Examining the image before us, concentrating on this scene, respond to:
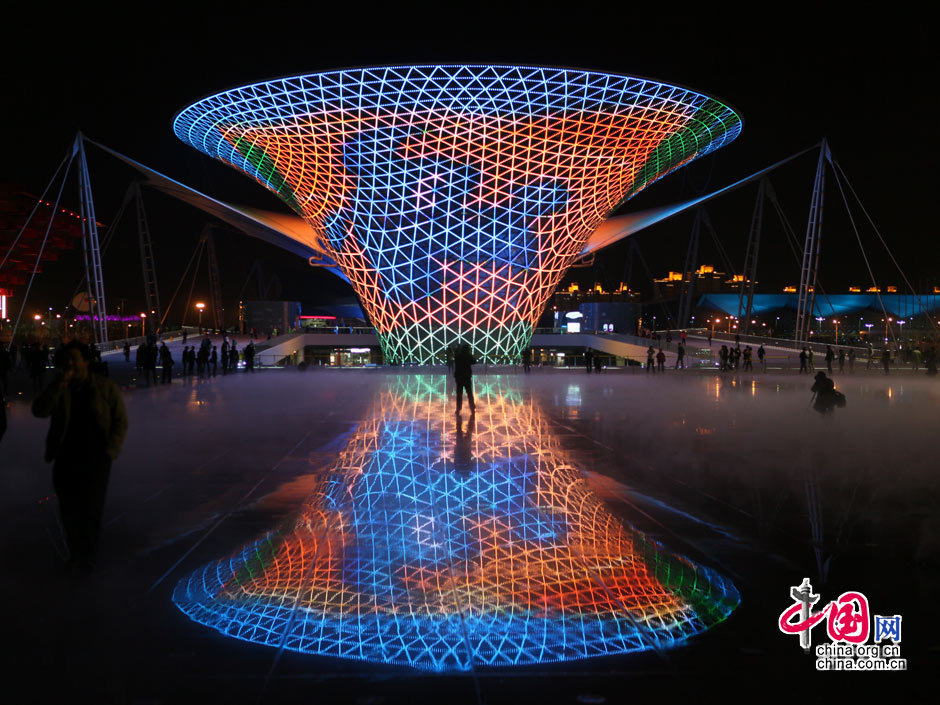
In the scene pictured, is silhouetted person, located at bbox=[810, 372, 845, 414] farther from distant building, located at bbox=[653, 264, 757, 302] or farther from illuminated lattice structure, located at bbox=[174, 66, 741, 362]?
distant building, located at bbox=[653, 264, 757, 302]

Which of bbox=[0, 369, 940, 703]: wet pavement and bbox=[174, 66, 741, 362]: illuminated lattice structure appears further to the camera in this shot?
bbox=[174, 66, 741, 362]: illuminated lattice structure

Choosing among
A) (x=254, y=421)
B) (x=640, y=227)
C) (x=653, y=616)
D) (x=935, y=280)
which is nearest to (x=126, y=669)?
(x=653, y=616)

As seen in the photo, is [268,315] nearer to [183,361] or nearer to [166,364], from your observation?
[183,361]

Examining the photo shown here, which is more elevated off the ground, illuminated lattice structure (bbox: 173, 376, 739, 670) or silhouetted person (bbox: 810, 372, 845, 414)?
silhouetted person (bbox: 810, 372, 845, 414)

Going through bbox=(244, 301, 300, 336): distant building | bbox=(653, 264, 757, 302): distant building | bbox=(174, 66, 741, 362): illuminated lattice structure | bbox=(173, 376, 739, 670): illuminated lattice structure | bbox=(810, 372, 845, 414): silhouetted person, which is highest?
bbox=(653, 264, 757, 302): distant building

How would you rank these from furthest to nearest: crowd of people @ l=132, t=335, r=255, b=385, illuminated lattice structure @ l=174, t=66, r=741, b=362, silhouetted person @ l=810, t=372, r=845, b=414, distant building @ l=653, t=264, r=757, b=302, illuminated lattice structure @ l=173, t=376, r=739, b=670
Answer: distant building @ l=653, t=264, r=757, b=302 < illuminated lattice structure @ l=174, t=66, r=741, b=362 < crowd of people @ l=132, t=335, r=255, b=385 < silhouetted person @ l=810, t=372, r=845, b=414 < illuminated lattice structure @ l=173, t=376, r=739, b=670

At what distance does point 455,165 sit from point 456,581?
95.4 ft

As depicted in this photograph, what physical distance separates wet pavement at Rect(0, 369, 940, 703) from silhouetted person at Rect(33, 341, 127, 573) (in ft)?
1.16

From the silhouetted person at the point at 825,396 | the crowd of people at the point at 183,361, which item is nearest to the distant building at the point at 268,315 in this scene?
the crowd of people at the point at 183,361

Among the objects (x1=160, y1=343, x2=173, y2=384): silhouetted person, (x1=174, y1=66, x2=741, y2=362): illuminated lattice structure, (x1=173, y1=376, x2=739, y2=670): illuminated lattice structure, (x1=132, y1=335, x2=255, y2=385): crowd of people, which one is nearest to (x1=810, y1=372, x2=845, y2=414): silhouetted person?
(x1=173, y1=376, x2=739, y2=670): illuminated lattice structure

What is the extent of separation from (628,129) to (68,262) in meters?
61.5

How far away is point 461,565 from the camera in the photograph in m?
4.67

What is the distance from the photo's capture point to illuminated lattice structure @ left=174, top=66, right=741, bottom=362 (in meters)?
25.1

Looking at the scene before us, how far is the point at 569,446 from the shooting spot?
965 cm
